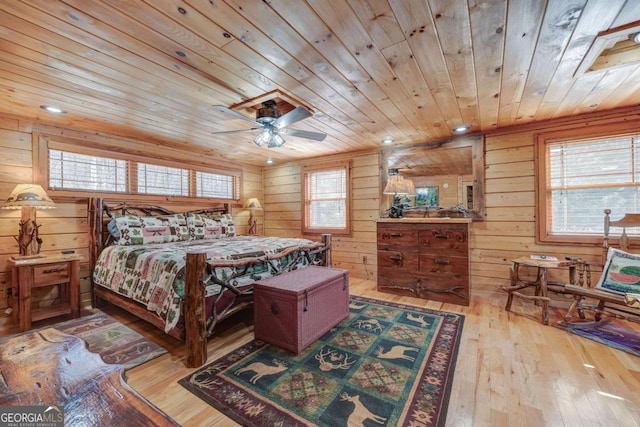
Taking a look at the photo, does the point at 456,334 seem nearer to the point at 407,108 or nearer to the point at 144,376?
the point at 407,108

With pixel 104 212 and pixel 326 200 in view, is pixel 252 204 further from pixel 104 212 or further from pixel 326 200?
pixel 104 212

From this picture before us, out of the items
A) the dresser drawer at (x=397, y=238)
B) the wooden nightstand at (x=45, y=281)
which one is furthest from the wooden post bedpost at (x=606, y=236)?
the wooden nightstand at (x=45, y=281)

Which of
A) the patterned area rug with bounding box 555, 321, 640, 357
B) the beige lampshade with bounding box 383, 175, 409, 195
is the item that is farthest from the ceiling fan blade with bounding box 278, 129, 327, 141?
the patterned area rug with bounding box 555, 321, 640, 357

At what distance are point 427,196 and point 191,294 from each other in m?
3.24

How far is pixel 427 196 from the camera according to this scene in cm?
381

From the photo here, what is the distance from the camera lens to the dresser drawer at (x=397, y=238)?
3.46 meters

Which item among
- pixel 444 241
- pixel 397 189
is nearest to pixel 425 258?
pixel 444 241

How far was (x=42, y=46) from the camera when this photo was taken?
5.50ft

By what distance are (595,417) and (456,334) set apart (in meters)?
1.01

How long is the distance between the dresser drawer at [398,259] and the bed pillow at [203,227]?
2452mm

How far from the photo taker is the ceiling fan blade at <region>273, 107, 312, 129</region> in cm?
217

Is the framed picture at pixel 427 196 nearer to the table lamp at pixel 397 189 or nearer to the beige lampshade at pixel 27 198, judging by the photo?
the table lamp at pixel 397 189

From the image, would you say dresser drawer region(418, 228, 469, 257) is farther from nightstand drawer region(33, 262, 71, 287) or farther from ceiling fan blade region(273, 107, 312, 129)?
nightstand drawer region(33, 262, 71, 287)

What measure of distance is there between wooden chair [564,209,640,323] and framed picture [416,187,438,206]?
169 centimetres
